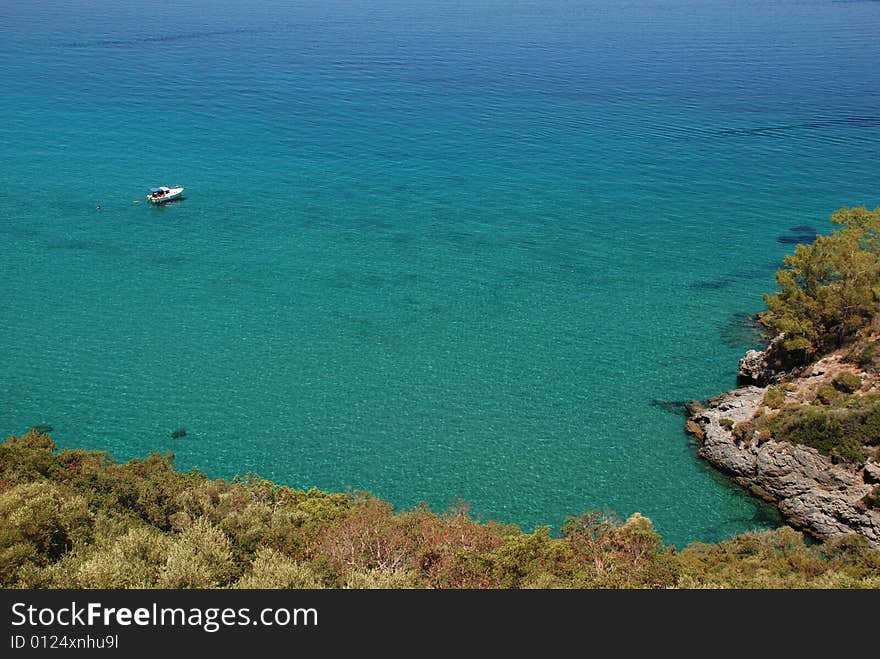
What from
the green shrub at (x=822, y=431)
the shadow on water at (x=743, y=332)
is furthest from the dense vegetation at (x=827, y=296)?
the shadow on water at (x=743, y=332)

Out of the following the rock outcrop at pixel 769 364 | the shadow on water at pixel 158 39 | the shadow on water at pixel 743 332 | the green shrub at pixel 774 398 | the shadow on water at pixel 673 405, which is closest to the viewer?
the green shrub at pixel 774 398

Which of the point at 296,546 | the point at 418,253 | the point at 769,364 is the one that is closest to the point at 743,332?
the point at 769,364

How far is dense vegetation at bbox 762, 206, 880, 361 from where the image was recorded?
43.8 meters

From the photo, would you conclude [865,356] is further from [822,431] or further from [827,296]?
[822,431]

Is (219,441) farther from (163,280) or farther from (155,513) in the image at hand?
(163,280)

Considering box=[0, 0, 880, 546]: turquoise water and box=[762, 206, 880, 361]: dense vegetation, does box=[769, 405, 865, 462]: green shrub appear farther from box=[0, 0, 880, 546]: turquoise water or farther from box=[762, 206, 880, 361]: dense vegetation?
box=[762, 206, 880, 361]: dense vegetation

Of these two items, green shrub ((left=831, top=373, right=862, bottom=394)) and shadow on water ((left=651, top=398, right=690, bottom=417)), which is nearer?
green shrub ((left=831, top=373, right=862, bottom=394))

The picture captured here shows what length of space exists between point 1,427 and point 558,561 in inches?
1382

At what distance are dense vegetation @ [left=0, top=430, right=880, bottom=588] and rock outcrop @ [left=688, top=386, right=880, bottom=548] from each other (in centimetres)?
277

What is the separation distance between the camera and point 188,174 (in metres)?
86.2

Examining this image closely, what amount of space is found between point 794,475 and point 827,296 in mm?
11601

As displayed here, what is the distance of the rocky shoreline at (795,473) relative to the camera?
3659 centimetres

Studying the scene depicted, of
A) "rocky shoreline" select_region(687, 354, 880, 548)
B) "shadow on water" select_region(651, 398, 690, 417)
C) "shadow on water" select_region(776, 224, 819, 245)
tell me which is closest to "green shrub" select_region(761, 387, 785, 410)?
"rocky shoreline" select_region(687, 354, 880, 548)

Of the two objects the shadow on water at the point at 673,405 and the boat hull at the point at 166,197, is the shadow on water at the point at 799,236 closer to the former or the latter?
the shadow on water at the point at 673,405
